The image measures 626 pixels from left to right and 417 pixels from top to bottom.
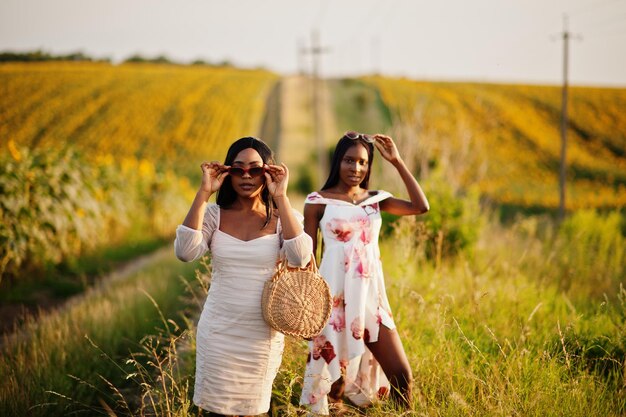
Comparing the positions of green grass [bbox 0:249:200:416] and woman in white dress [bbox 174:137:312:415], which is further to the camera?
green grass [bbox 0:249:200:416]

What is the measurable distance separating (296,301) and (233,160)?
2.70ft

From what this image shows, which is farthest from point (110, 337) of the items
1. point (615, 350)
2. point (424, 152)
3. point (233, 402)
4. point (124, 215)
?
point (124, 215)

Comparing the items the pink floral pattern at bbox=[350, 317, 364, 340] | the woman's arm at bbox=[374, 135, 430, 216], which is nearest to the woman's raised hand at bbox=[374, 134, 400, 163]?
the woman's arm at bbox=[374, 135, 430, 216]

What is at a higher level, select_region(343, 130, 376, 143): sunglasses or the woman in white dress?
select_region(343, 130, 376, 143): sunglasses

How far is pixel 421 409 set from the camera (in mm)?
2520

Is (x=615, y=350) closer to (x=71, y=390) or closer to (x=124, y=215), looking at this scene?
(x=71, y=390)

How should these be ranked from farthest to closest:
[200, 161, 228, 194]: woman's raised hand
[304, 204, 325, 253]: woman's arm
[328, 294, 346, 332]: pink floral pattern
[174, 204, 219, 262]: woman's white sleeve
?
[304, 204, 325, 253]: woman's arm → [328, 294, 346, 332]: pink floral pattern → [200, 161, 228, 194]: woman's raised hand → [174, 204, 219, 262]: woman's white sleeve

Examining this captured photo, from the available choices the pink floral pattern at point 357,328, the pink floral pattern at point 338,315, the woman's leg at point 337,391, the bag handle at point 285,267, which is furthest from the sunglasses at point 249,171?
the woman's leg at point 337,391

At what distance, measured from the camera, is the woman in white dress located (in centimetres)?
241

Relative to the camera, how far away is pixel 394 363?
281 centimetres

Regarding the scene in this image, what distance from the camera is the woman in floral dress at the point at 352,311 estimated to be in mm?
2826

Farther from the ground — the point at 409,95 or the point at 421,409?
the point at 409,95

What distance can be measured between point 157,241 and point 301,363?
998 cm

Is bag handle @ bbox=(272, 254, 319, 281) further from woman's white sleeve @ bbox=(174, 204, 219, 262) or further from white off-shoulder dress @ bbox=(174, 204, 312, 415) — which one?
A: woman's white sleeve @ bbox=(174, 204, 219, 262)
